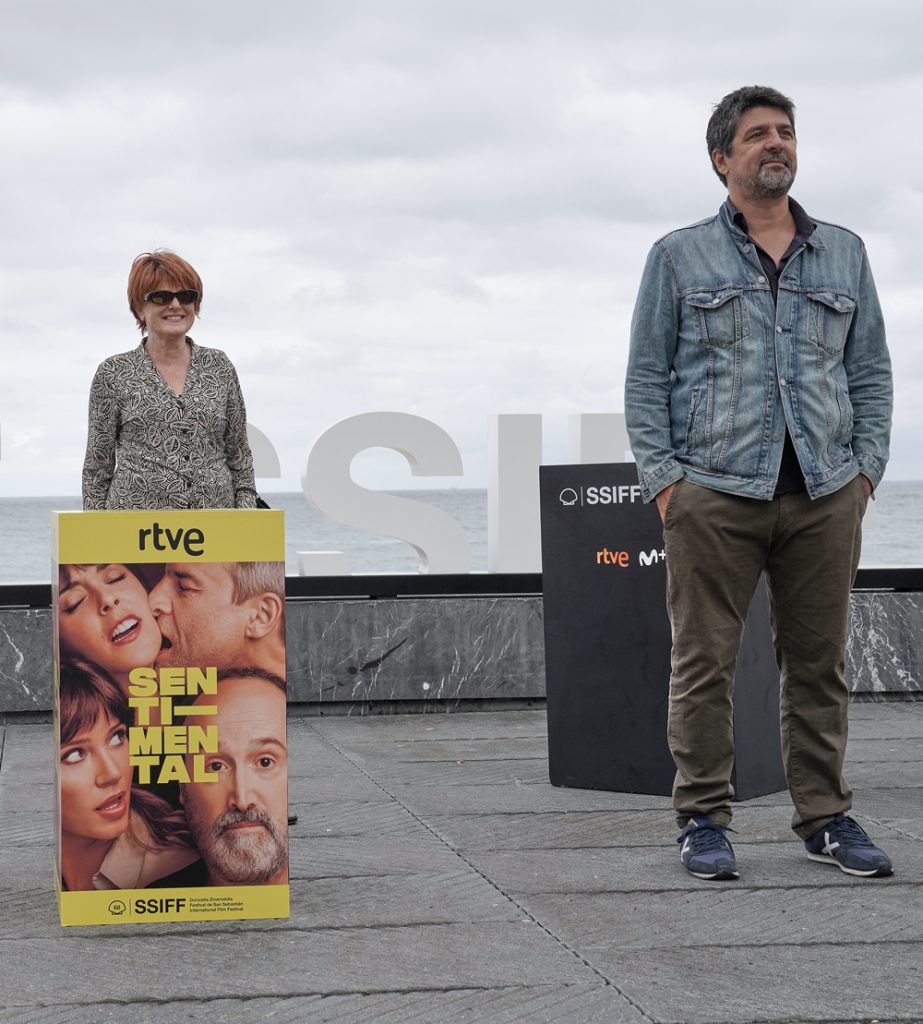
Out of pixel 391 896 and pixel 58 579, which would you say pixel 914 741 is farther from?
pixel 58 579

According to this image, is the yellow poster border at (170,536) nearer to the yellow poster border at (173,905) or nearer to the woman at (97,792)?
the woman at (97,792)

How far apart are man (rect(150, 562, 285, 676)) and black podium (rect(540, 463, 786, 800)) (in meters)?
2.09

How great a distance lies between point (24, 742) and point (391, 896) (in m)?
3.72

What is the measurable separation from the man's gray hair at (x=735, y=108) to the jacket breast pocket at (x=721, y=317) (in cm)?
39

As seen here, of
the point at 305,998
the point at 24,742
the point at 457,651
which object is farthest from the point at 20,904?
the point at 457,651

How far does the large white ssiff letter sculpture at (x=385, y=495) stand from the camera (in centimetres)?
835

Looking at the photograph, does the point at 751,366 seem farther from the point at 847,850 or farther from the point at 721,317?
the point at 847,850

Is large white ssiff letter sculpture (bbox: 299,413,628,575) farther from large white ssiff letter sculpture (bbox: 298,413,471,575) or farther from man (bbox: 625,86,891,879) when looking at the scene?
man (bbox: 625,86,891,879)

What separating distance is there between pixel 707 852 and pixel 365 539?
4607 centimetres

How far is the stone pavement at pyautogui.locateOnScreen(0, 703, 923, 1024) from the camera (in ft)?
10.1

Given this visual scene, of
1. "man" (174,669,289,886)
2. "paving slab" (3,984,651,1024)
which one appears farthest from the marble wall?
"paving slab" (3,984,651,1024)

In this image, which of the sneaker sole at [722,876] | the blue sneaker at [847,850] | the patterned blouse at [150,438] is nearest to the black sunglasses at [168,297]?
the patterned blouse at [150,438]

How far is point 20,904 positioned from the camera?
3928mm

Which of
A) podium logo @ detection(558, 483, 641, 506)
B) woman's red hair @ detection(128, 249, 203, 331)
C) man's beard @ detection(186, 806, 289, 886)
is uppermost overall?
woman's red hair @ detection(128, 249, 203, 331)
